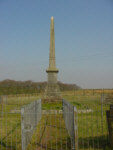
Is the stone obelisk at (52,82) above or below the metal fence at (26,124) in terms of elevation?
above

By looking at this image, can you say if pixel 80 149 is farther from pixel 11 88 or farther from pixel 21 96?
pixel 11 88

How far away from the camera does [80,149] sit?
15.9ft

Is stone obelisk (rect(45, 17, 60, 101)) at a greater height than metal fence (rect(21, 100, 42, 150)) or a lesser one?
greater

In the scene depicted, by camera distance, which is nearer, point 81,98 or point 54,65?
point 54,65

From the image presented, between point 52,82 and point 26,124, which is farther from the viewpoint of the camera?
point 52,82

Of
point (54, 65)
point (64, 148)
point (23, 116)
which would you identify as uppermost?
point (54, 65)

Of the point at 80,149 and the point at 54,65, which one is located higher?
the point at 54,65

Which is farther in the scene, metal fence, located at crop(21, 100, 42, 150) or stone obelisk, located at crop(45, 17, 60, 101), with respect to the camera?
stone obelisk, located at crop(45, 17, 60, 101)

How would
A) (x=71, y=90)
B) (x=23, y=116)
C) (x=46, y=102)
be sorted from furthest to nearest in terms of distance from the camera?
(x=71, y=90), (x=46, y=102), (x=23, y=116)

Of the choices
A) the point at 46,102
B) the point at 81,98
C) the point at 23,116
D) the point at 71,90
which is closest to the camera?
the point at 23,116

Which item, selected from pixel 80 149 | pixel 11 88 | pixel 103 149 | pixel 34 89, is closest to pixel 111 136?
pixel 103 149

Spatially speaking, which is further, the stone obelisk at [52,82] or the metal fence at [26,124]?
the stone obelisk at [52,82]

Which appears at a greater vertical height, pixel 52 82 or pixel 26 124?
pixel 52 82

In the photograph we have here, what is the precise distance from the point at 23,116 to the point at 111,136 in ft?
8.17
